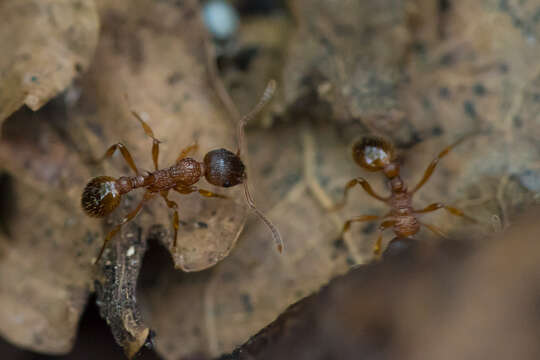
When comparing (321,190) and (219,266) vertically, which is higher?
(321,190)

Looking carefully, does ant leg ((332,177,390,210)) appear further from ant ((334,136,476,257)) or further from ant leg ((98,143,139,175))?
ant leg ((98,143,139,175))

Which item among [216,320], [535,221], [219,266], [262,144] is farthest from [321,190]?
[535,221]

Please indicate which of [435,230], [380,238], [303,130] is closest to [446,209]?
[435,230]

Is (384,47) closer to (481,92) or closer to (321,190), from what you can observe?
(481,92)

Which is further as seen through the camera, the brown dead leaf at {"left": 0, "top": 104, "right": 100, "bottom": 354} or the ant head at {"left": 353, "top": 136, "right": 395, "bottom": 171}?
the ant head at {"left": 353, "top": 136, "right": 395, "bottom": 171}

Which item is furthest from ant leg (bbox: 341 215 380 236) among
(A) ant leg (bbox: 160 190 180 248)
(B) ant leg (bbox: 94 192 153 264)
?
(B) ant leg (bbox: 94 192 153 264)

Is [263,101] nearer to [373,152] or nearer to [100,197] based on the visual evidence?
[373,152]

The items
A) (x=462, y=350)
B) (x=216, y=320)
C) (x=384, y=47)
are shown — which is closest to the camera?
(x=462, y=350)
